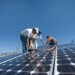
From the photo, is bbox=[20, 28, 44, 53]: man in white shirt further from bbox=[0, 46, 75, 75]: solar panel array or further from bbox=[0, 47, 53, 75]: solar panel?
bbox=[0, 47, 53, 75]: solar panel

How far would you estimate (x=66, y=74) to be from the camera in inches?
310

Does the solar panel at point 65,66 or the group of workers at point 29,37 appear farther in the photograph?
the group of workers at point 29,37

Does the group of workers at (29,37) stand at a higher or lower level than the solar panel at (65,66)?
higher

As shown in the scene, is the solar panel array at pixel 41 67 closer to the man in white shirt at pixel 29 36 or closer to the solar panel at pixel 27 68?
the solar panel at pixel 27 68

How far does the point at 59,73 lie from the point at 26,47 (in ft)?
44.7

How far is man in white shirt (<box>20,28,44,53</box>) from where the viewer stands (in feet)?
69.8

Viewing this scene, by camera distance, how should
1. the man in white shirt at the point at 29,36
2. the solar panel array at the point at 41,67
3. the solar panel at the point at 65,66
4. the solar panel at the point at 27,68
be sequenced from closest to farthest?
the solar panel at the point at 65,66 < the solar panel array at the point at 41,67 < the solar panel at the point at 27,68 < the man in white shirt at the point at 29,36

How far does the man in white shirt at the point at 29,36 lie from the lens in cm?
2128

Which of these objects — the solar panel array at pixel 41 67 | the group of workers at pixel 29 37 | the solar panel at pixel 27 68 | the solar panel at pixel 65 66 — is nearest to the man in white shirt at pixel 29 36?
the group of workers at pixel 29 37

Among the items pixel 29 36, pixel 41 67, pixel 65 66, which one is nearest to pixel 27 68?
pixel 41 67

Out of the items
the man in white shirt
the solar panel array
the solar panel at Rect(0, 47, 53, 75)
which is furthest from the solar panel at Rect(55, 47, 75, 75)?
the man in white shirt

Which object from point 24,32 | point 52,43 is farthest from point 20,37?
point 52,43

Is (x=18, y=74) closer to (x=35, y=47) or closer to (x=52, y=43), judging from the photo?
(x=35, y=47)

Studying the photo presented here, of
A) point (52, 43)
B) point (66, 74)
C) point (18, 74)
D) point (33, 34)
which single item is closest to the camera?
point (66, 74)
